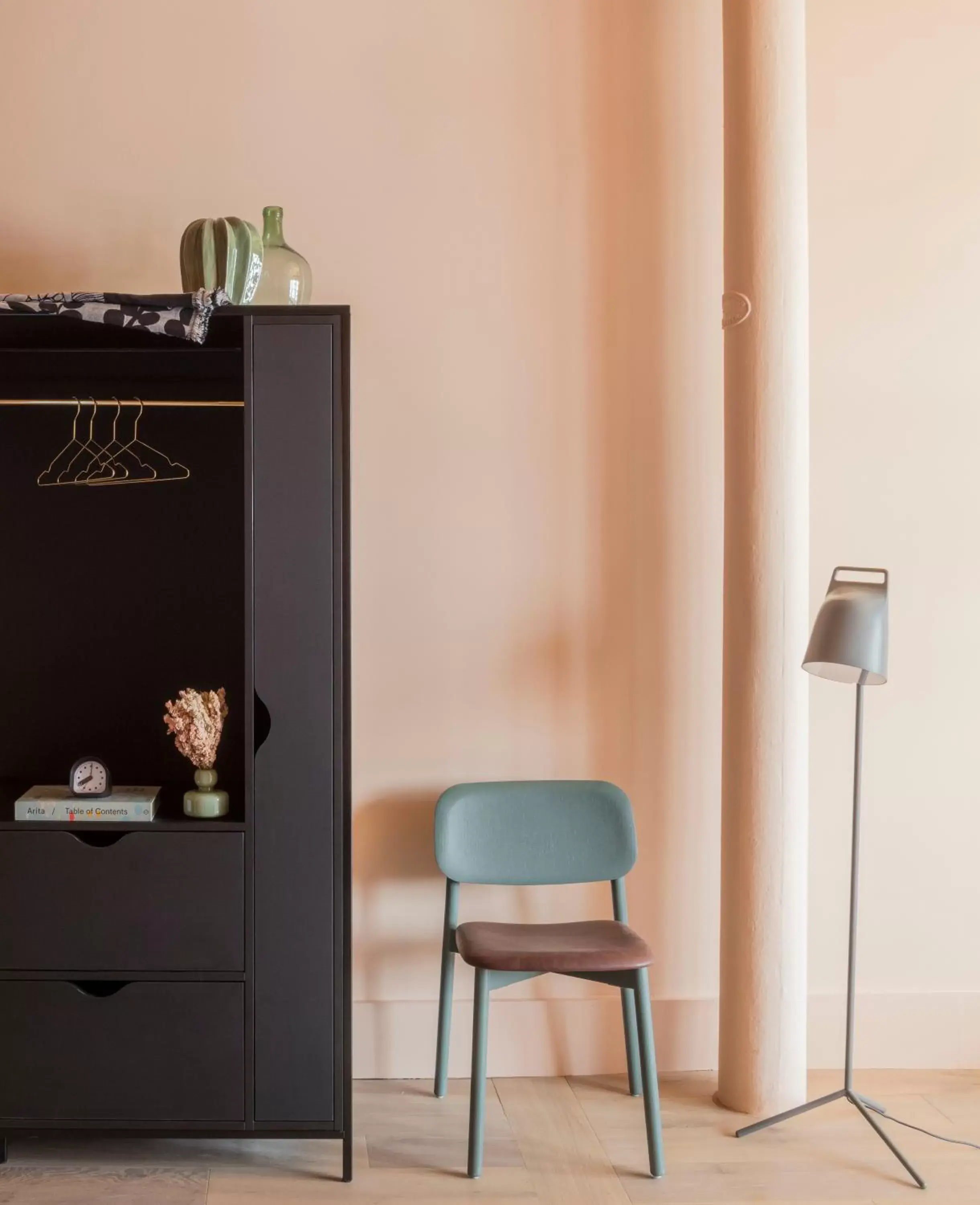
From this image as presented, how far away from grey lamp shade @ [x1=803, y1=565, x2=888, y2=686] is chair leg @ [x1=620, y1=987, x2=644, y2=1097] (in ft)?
3.06

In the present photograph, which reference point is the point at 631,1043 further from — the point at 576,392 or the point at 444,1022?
the point at 576,392

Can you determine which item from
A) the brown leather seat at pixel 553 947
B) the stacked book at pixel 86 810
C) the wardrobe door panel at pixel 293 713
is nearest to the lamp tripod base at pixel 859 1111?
the brown leather seat at pixel 553 947

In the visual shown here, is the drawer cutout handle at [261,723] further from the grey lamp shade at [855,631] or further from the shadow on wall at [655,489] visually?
the grey lamp shade at [855,631]

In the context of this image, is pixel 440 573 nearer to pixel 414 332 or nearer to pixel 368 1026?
pixel 414 332

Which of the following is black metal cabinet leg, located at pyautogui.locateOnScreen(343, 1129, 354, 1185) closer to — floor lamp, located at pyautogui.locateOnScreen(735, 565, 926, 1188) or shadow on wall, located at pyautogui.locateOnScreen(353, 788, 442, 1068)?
shadow on wall, located at pyautogui.locateOnScreen(353, 788, 442, 1068)

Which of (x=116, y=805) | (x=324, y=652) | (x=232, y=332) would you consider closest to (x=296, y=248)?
(x=232, y=332)

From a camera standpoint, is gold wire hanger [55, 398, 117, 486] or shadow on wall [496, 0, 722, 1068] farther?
shadow on wall [496, 0, 722, 1068]

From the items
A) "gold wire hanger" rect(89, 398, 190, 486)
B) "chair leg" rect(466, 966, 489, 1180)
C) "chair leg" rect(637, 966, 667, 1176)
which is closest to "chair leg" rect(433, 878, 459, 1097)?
"chair leg" rect(466, 966, 489, 1180)

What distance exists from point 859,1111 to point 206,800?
1.69 metres

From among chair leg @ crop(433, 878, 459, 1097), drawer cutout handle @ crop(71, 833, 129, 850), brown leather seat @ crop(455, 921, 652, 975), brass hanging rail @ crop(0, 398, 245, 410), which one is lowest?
chair leg @ crop(433, 878, 459, 1097)

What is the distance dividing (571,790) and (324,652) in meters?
0.79

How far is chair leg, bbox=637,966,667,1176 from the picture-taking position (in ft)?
7.83

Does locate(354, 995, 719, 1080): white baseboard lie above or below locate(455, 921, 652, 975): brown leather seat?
below

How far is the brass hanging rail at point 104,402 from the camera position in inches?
103
